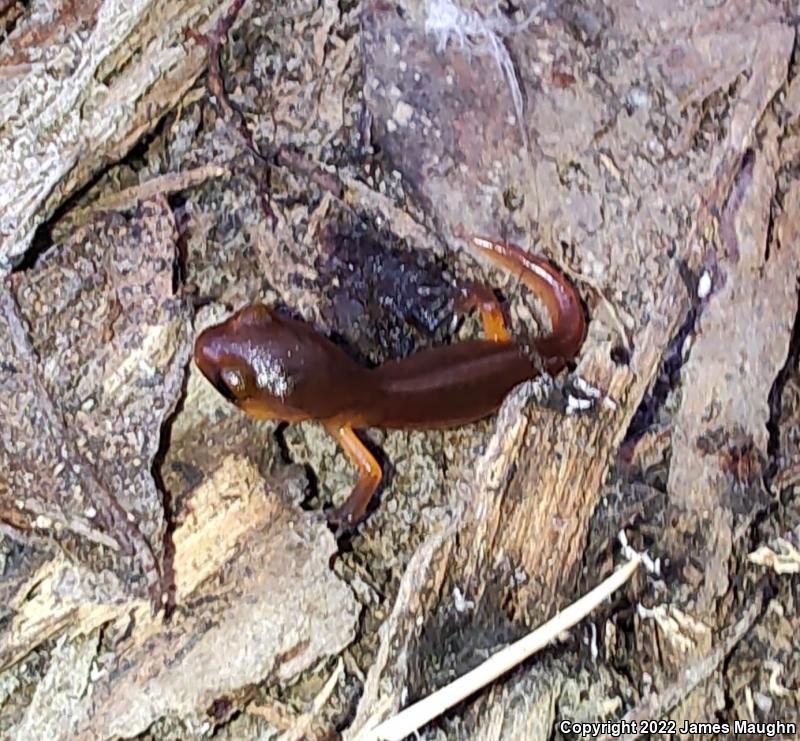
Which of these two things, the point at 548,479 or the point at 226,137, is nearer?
the point at 548,479

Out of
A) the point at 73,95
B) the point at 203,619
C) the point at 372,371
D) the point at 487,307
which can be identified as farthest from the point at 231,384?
the point at 73,95

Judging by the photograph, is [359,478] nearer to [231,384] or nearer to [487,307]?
[231,384]

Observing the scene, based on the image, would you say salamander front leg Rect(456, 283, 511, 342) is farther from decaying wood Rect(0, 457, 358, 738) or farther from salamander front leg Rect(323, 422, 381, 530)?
decaying wood Rect(0, 457, 358, 738)

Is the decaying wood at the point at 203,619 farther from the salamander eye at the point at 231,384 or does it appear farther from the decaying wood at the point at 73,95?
the decaying wood at the point at 73,95

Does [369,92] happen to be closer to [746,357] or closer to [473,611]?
[746,357]

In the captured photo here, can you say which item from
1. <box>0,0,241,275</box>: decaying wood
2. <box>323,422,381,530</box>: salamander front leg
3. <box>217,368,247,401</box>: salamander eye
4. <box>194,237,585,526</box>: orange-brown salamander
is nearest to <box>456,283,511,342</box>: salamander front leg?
<box>194,237,585,526</box>: orange-brown salamander

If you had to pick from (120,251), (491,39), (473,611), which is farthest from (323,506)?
(491,39)
